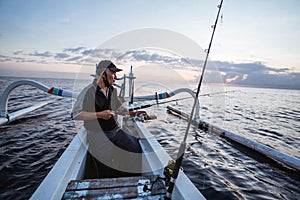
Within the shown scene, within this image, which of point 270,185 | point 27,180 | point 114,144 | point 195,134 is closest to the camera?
point 114,144

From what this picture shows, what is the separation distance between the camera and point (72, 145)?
3.04 meters

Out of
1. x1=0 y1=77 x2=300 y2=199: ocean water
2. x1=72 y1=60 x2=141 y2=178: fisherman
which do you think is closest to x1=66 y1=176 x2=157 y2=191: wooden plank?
x1=72 y1=60 x2=141 y2=178: fisherman

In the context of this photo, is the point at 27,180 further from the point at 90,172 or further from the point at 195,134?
the point at 195,134

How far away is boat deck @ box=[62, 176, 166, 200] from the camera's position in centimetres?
186

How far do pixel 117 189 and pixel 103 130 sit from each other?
1.06 m

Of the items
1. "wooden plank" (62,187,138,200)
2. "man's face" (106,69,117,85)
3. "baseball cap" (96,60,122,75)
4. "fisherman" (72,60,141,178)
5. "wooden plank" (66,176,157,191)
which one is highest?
"baseball cap" (96,60,122,75)

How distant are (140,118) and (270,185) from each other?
4112 millimetres

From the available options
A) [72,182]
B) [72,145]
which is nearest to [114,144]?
[72,182]

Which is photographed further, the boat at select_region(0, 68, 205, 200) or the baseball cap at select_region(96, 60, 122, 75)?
the baseball cap at select_region(96, 60, 122, 75)

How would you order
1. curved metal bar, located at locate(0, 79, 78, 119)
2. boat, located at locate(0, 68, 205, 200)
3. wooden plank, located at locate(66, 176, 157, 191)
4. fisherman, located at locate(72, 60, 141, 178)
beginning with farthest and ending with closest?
1. curved metal bar, located at locate(0, 79, 78, 119)
2. fisherman, located at locate(72, 60, 141, 178)
3. wooden plank, located at locate(66, 176, 157, 191)
4. boat, located at locate(0, 68, 205, 200)

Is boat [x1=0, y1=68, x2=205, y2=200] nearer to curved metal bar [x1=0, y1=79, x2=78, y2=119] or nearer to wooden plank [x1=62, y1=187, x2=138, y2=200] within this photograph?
wooden plank [x1=62, y1=187, x2=138, y2=200]

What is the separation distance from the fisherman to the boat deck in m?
0.62

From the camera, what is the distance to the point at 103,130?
2.74 m

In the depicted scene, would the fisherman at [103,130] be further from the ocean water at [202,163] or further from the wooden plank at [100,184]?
the ocean water at [202,163]
